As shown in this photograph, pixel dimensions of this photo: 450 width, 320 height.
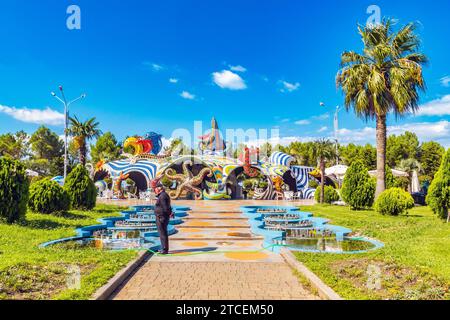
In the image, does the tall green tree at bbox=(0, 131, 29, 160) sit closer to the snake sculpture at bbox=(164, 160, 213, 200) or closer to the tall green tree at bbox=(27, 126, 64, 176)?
the tall green tree at bbox=(27, 126, 64, 176)

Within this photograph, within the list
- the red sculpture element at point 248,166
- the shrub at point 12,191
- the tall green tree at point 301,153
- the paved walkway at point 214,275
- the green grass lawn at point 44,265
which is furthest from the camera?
the tall green tree at point 301,153

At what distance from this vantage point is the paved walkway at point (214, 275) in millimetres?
5629

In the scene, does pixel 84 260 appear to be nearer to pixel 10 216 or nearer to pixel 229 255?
pixel 229 255

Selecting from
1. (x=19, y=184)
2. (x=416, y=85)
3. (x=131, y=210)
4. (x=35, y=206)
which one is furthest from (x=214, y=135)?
(x=19, y=184)

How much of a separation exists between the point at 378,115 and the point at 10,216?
1905 cm

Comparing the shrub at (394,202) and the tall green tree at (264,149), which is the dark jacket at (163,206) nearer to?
the shrub at (394,202)

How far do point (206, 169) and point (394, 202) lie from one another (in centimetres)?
1841

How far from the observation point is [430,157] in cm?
5444

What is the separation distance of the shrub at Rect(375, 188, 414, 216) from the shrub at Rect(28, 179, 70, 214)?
15.4m

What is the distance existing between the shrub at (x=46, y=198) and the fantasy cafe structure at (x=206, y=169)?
17013 mm

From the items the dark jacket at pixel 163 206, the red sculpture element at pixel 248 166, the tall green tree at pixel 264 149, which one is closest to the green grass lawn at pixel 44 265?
the dark jacket at pixel 163 206

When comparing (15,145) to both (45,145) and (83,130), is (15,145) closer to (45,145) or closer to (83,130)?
(45,145)
